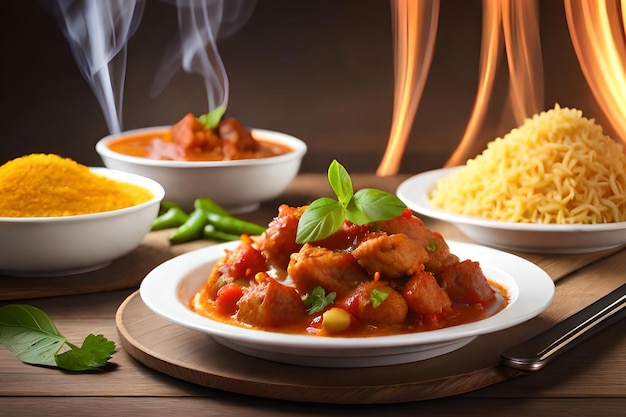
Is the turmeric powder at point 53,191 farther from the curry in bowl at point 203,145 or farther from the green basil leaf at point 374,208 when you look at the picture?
the green basil leaf at point 374,208

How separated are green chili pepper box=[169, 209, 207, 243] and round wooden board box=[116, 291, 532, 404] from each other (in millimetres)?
1300

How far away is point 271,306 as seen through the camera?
2.35m

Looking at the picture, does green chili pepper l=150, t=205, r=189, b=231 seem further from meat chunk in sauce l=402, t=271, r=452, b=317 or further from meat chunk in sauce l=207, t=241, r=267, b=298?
meat chunk in sauce l=402, t=271, r=452, b=317

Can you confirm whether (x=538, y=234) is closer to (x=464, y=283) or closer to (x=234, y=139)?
(x=464, y=283)

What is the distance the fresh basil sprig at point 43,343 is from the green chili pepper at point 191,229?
1.28 metres

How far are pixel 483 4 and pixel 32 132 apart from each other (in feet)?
10.7

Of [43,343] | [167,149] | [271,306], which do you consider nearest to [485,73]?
[167,149]

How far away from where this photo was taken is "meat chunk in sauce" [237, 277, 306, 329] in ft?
7.70

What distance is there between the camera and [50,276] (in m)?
3.31

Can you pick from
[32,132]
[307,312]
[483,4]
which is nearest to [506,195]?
[307,312]

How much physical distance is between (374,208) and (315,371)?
0.47m

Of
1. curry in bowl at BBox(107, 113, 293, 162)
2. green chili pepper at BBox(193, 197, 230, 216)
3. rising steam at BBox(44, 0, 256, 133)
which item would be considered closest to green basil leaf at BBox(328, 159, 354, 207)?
green chili pepper at BBox(193, 197, 230, 216)

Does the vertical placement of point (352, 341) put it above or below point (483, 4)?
below

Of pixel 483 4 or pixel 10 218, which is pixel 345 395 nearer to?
pixel 10 218
